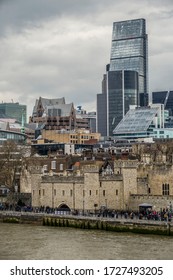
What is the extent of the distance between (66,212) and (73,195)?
302cm

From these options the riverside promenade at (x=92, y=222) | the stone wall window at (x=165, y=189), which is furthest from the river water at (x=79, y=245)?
the stone wall window at (x=165, y=189)

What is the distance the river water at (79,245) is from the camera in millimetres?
57656

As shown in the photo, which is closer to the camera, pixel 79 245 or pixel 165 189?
pixel 79 245

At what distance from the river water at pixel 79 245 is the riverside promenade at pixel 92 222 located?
115 centimetres

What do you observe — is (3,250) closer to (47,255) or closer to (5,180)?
(47,255)

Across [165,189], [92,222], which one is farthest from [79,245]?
[165,189]

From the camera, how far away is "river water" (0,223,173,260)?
189ft

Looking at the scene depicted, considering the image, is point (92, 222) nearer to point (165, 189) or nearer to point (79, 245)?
point (165, 189)

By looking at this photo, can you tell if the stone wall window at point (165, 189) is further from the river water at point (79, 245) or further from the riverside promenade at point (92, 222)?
the river water at point (79, 245)

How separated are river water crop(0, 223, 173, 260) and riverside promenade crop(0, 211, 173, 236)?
1.15m

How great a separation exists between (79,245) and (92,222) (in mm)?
13664

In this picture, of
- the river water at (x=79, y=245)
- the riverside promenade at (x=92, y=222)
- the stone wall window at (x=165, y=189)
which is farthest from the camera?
the stone wall window at (x=165, y=189)

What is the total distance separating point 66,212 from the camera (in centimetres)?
8450

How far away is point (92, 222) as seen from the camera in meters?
77.6
